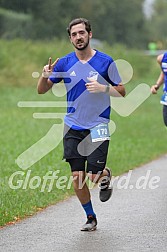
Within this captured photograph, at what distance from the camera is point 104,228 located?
27.2 feet

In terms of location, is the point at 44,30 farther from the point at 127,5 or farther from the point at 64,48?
the point at 64,48

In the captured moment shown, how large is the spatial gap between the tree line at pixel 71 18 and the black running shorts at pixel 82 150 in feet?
151

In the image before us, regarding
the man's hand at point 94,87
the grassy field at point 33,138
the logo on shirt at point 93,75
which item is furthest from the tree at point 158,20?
the man's hand at point 94,87

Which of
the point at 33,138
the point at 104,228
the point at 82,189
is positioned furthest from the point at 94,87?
the point at 33,138

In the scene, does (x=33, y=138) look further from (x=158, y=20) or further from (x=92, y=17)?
(x=158, y=20)

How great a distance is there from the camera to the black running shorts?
802 cm

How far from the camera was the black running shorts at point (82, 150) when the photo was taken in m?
8.02

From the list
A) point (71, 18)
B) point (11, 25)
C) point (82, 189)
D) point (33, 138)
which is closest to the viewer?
point (82, 189)

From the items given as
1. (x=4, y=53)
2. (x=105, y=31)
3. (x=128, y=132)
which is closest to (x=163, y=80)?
(x=128, y=132)

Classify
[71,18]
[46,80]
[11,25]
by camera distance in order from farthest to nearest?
1. [71,18]
2. [11,25]
3. [46,80]

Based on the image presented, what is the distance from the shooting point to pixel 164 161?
1474 centimetres

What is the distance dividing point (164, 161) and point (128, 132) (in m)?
5.56

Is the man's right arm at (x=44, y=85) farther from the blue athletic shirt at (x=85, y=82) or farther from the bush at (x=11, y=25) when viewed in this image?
the bush at (x=11, y=25)

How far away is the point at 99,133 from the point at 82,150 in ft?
0.85
